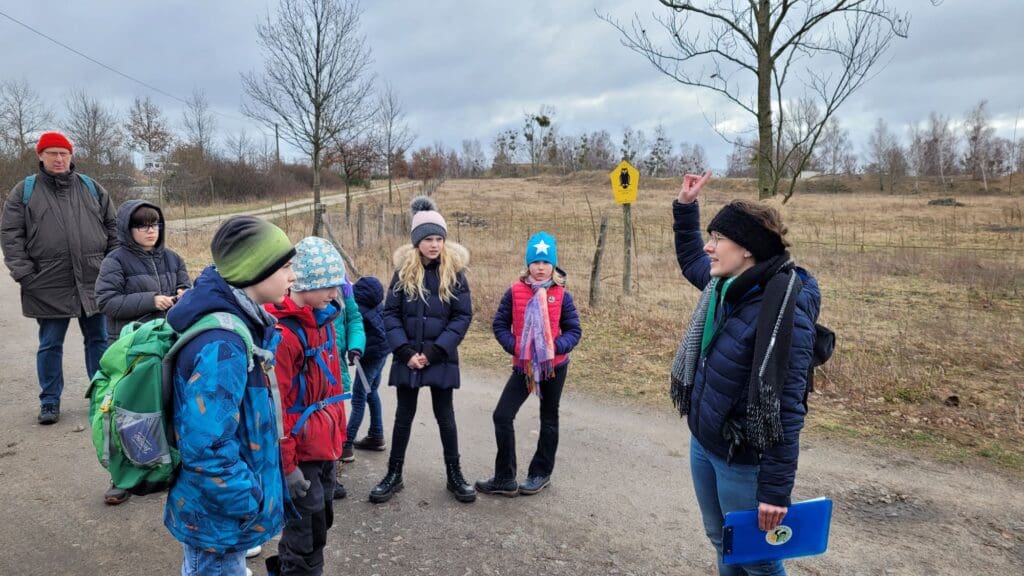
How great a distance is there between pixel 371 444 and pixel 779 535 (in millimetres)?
3108

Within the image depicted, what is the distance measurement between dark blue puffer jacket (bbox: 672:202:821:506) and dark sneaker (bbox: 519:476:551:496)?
171 centimetres

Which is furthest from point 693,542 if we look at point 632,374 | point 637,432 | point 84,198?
point 84,198

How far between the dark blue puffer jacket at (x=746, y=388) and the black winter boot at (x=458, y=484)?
1.80 meters

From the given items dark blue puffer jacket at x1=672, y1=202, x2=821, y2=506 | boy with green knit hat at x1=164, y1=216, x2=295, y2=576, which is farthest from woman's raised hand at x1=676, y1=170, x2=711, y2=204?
boy with green knit hat at x1=164, y1=216, x2=295, y2=576

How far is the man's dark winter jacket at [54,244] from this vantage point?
14.9 feet

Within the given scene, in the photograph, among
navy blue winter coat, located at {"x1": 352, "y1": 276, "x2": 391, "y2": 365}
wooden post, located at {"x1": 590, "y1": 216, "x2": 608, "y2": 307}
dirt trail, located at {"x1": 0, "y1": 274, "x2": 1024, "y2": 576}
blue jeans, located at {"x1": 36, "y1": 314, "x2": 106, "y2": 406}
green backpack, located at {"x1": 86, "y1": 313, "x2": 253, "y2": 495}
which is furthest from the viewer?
wooden post, located at {"x1": 590, "y1": 216, "x2": 608, "y2": 307}

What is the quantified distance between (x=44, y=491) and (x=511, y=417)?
115 inches

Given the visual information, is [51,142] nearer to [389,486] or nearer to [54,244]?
[54,244]

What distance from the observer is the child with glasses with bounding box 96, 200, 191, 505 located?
3887 millimetres

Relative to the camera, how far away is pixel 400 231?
17312 mm

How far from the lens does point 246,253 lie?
2.14 m

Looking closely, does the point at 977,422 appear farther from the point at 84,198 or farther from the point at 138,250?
the point at 84,198

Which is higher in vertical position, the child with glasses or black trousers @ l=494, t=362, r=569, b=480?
the child with glasses

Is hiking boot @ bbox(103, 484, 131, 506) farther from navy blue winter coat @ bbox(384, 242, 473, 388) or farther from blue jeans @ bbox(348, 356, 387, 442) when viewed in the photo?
navy blue winter coat @ bbox(384, 242, 473, 388)
